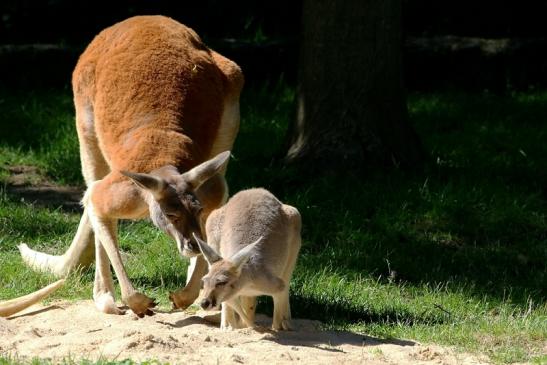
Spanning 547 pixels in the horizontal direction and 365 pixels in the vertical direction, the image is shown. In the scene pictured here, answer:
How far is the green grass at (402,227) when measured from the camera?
738 centimetres

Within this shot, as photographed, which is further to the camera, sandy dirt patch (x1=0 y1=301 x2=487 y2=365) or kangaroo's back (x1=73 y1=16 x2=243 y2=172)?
kangaroo's back (x1=73 y1=16 x2=243 y2=172)

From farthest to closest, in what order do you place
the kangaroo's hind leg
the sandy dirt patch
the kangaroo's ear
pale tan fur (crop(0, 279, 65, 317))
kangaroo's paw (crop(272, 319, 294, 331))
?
the kangaroo's hind leg
pale tan fur (crop(0, 279, 65, 317))
kangaroo's paw (crop(272, 319, 294, 331))
the kangaroo's ear
the sandy dirt patch

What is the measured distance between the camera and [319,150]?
32.6ft

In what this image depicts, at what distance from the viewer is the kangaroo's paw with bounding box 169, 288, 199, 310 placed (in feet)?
22.2

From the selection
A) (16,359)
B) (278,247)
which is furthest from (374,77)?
(16,359)

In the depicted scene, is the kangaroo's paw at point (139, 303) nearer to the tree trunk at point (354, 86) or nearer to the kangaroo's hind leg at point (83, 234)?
the kangaroo's hind leg at point (83, 234)

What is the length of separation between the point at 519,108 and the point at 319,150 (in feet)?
10.2

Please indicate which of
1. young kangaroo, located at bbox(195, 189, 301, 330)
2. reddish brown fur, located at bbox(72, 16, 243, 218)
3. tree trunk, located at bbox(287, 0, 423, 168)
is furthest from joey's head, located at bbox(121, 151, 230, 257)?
tree trunk, located at bbox(287, 0, 423, 168)

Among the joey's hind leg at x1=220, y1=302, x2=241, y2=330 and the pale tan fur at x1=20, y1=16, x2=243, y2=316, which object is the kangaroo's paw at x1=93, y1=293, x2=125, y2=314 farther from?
the joey's hind leg at x1=220, y1=302, x2=241, y2=330

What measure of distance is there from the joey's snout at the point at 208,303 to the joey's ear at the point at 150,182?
97 centimetres

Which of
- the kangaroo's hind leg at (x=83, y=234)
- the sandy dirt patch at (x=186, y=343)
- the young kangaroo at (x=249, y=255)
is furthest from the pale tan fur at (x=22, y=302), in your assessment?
the young kangaroo at (x=249, y=255)

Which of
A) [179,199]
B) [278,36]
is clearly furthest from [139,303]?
[278,36]

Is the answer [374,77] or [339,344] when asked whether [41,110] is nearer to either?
[374,77]

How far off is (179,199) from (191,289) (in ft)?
1.85
